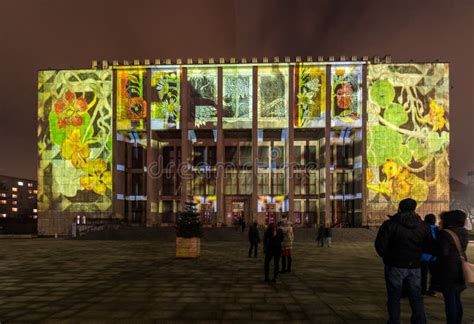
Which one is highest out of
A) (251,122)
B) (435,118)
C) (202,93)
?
(202,93)

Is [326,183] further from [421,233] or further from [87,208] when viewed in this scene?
[421,233]

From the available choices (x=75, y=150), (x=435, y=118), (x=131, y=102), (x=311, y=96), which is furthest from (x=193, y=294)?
(x=435, y=118)

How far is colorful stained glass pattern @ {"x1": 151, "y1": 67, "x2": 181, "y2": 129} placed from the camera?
1885 inches

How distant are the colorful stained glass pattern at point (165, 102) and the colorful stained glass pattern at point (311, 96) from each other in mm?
15288

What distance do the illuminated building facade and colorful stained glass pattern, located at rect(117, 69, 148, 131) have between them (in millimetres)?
127

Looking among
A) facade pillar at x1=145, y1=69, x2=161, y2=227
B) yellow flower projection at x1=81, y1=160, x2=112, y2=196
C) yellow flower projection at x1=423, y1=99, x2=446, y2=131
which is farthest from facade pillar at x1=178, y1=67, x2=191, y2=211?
yellow flower projection at x1=423, y1=99, x2=446, y2=131

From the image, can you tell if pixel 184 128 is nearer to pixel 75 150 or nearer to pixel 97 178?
pixel 97 178

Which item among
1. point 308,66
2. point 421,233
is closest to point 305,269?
point 421,233

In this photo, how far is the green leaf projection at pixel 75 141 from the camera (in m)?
47.1

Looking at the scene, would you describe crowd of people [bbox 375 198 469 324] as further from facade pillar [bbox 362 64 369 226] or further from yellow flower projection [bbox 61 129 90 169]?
yellow flower projection [bbox 61 129 90 169]

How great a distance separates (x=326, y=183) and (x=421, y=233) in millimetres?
43129

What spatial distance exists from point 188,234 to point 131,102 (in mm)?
34480

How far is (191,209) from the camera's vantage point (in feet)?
58.9

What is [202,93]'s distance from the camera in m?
48.2
